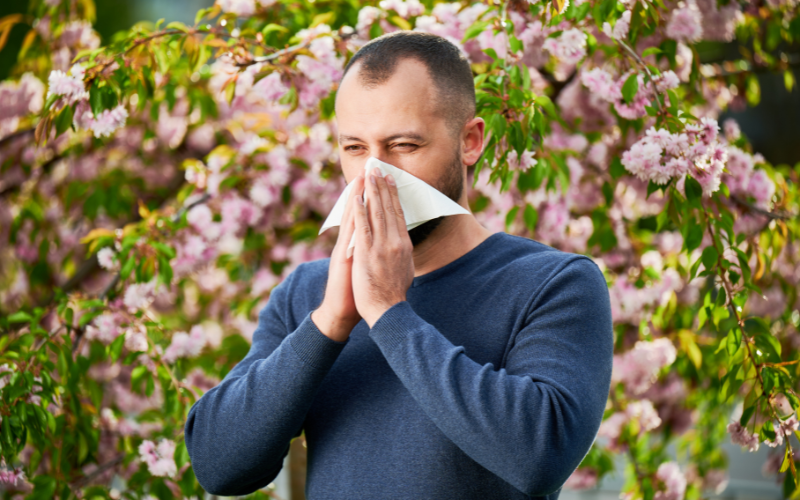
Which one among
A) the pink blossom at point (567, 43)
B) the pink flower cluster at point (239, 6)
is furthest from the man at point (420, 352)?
the pink flower cluster at point (239, 6)

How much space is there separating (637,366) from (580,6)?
1.64m

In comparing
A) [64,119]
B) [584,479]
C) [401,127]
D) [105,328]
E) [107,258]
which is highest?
[401,127]

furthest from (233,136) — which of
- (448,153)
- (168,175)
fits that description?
(448,153)

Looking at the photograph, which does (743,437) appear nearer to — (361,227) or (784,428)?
(784,428)

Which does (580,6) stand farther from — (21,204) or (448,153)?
(21,204)

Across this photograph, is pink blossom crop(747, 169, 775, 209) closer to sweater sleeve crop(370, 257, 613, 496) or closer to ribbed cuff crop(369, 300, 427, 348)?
sweater sleeve crop(370, 257, 613, 496)

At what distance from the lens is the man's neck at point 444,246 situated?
4.93ft

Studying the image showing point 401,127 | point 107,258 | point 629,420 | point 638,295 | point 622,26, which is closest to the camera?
point 401,127

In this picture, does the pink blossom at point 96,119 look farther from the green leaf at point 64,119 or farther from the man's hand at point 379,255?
the man's hand at point 379,255

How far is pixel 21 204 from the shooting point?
3.75 metres

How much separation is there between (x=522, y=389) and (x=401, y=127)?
23.4 inches

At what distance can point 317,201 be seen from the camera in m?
3.13

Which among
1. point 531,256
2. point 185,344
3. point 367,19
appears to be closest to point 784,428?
point 531,256

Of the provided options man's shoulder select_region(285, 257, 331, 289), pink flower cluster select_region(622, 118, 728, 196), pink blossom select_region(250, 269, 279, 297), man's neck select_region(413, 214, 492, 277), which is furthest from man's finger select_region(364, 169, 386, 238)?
pink blossom select_region(250, 269, 279, 297)
